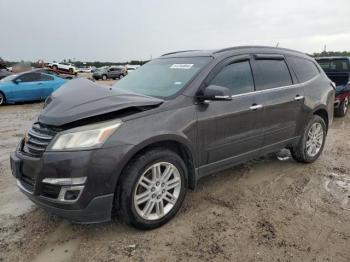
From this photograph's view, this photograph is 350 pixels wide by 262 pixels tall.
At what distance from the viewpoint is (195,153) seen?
11.5 feet

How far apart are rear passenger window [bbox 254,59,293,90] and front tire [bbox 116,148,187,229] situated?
5.33 ft

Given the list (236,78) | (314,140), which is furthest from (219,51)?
(314,140)

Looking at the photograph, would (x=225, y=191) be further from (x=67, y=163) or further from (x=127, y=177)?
(x=67, y=163)

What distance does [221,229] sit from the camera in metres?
3.27

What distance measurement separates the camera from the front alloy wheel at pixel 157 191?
314cm

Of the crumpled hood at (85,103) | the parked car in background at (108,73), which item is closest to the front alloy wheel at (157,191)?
the crumpled hood at (85,103)

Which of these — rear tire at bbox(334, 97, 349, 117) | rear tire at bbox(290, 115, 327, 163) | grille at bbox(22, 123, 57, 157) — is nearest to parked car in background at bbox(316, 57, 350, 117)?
rear tire at bbox(334, 97, 349, 117)

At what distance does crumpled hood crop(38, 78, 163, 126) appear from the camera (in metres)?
2.97

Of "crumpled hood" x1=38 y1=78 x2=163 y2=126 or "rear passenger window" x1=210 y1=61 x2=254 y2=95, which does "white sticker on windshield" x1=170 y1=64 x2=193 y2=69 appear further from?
"crumpled hood" x1=38 y1=78 x2=163 y2=126

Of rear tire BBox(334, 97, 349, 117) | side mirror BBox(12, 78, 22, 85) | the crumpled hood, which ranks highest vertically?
the crumpled hood

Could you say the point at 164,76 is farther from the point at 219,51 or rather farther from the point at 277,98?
the point at 277,98

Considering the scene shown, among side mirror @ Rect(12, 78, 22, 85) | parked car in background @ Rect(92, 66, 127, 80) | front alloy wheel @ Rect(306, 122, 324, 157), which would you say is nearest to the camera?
front alloy wheel @ Rect(306, 122, 324, 157)

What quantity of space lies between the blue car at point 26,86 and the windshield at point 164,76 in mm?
10721

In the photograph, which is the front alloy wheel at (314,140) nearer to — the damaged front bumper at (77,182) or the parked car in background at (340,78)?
the damaged front bumper at (77,182)
